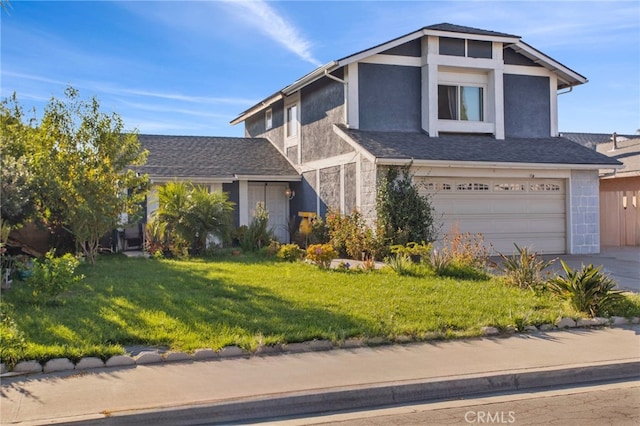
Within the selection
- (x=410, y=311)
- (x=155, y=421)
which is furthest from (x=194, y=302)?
(x=155, y=421)

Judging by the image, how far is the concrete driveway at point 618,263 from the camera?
40.3ft

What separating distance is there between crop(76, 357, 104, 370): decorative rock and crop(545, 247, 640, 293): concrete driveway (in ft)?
31.6

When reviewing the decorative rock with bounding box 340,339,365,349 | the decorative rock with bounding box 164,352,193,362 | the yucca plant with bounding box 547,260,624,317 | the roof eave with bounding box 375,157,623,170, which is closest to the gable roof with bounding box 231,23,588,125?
the roof eave with bounding box 375,157,623,170

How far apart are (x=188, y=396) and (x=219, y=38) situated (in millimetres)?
9701

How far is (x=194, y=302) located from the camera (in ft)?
29.8

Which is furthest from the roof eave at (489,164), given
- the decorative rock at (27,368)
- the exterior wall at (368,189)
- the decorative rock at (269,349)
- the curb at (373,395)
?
the decorative rock at (27,368)

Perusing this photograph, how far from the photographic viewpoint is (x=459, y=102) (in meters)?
19.1

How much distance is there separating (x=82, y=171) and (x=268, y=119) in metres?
12.2

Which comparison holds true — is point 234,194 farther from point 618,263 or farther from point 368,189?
point 618,263

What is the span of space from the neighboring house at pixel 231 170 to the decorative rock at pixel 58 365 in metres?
12.4

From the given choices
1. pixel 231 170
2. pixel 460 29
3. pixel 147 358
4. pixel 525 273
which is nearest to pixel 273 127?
pixel 231 170

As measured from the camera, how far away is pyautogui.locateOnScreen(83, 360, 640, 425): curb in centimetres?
521

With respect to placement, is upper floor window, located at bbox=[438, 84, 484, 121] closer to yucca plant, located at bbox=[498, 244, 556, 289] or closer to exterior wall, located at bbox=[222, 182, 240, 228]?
exterior wall, located at bbox=[222, 182, 240, 228]
